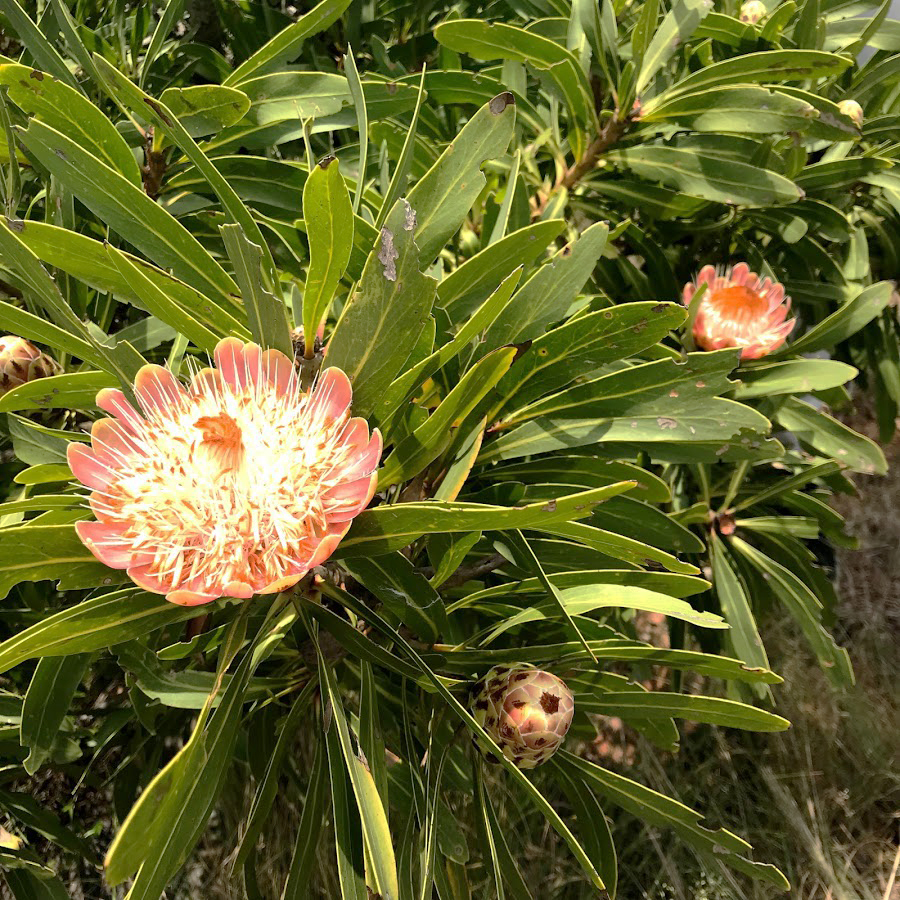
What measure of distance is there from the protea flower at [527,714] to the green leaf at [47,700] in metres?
0.34

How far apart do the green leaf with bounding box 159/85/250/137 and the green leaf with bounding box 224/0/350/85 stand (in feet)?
0.26

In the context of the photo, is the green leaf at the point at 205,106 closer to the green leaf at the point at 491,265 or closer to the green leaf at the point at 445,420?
the green leaf at the point at 491,265

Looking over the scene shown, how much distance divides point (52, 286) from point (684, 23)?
73cm

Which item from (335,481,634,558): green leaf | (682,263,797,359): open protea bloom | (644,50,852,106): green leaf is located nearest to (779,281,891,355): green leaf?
(682,263,797,359): open protea bloom

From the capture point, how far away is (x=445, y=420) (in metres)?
0.49

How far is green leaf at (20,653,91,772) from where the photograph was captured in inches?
22.7

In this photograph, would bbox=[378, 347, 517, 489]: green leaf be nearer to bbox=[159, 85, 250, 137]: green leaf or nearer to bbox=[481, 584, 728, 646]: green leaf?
bbox=[481, 584, 728, 646]: green leaf

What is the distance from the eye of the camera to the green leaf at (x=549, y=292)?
582 millimetres

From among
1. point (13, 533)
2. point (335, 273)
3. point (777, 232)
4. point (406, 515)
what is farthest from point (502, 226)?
point (777, 232)

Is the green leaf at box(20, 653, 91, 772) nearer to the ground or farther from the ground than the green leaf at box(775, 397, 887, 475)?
farther from the ground

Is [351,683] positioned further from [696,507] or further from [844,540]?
[844,540]

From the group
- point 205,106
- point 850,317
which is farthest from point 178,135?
point 850,317

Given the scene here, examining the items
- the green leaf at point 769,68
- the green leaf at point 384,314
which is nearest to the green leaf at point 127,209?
the green leaf at point 384,314

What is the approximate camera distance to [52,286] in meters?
0.44
